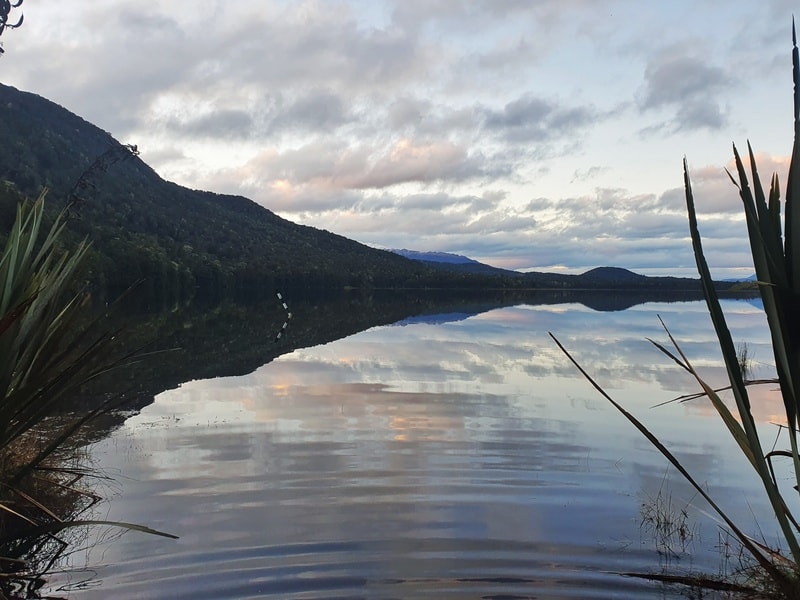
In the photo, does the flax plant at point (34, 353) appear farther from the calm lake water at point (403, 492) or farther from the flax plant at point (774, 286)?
the calm lake water at point (403, 492)

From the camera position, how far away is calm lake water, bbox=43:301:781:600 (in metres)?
5.43

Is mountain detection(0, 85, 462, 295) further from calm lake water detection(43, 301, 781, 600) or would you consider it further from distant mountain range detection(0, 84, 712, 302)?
calm lake water detection(43, 301, 781, 600)

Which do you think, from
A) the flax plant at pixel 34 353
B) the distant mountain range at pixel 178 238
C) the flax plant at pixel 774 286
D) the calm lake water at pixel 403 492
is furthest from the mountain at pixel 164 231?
the flax plant at pixel 774 286

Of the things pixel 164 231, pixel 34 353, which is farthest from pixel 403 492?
pixel 164 231

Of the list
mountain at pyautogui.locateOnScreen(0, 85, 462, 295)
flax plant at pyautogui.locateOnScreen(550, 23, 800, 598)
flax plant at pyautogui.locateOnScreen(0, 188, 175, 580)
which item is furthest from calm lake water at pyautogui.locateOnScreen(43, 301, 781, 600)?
mountain at pyautogui.locateOnScreen(0, 85, 462, 295)

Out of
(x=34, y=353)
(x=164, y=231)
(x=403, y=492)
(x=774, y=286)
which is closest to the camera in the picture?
(x=774, y=286)

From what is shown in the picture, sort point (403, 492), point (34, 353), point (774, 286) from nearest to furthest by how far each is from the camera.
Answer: point (774, 286), point (34, 353), point (403, 492)

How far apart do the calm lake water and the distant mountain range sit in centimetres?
5201

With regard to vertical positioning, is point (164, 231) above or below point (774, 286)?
above

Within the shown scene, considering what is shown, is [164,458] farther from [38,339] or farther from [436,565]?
[38,339]

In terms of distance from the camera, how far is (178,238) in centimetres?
11338

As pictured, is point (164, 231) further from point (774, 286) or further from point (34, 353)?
point (774, 286)

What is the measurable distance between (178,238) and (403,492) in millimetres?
112456

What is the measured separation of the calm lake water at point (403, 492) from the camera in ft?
17.8
